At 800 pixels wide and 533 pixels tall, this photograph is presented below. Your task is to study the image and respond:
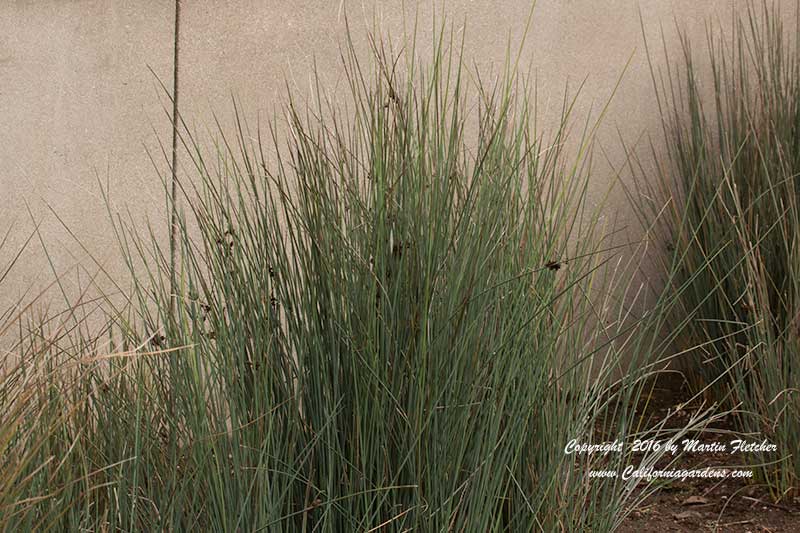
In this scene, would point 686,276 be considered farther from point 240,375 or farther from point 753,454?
point 240,375

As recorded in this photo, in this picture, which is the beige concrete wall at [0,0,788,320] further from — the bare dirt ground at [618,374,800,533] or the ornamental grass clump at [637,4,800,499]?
the bare dirt ground at [618,374,800,533]

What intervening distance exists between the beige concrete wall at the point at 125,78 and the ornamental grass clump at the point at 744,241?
9.4 inches

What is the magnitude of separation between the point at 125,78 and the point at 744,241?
6.66 feet

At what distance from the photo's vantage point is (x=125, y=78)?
2875mm

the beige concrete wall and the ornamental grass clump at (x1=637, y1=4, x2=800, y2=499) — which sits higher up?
the beige concrete wall

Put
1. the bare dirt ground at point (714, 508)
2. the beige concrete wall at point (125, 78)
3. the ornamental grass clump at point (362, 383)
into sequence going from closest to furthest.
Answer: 1. the ornamental grass clump at point (362, 383)
2. the bare dirt ground at point (714, 508)
3. the beige concrete wall at point (125, 78)

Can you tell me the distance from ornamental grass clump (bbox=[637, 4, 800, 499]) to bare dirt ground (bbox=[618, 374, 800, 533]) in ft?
0.17

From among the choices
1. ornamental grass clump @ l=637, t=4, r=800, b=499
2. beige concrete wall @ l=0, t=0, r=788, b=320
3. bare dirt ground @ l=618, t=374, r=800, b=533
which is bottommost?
bare dirt ground @ l=618, t=374, r=800, b=533

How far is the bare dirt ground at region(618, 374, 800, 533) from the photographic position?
2.03 m

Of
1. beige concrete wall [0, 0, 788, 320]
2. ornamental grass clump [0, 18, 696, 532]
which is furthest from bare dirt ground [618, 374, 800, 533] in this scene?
beige concrete wall [0, 0, 788, 320]

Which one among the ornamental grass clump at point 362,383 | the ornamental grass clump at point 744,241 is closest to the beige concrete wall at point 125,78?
the ornamental grass clump at point 744,241

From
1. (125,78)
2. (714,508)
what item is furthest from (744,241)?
(125,78)

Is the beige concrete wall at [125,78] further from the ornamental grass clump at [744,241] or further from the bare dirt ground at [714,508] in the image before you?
the bare dirt ground at [714,508]

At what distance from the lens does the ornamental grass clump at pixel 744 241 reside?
2.05 metres
